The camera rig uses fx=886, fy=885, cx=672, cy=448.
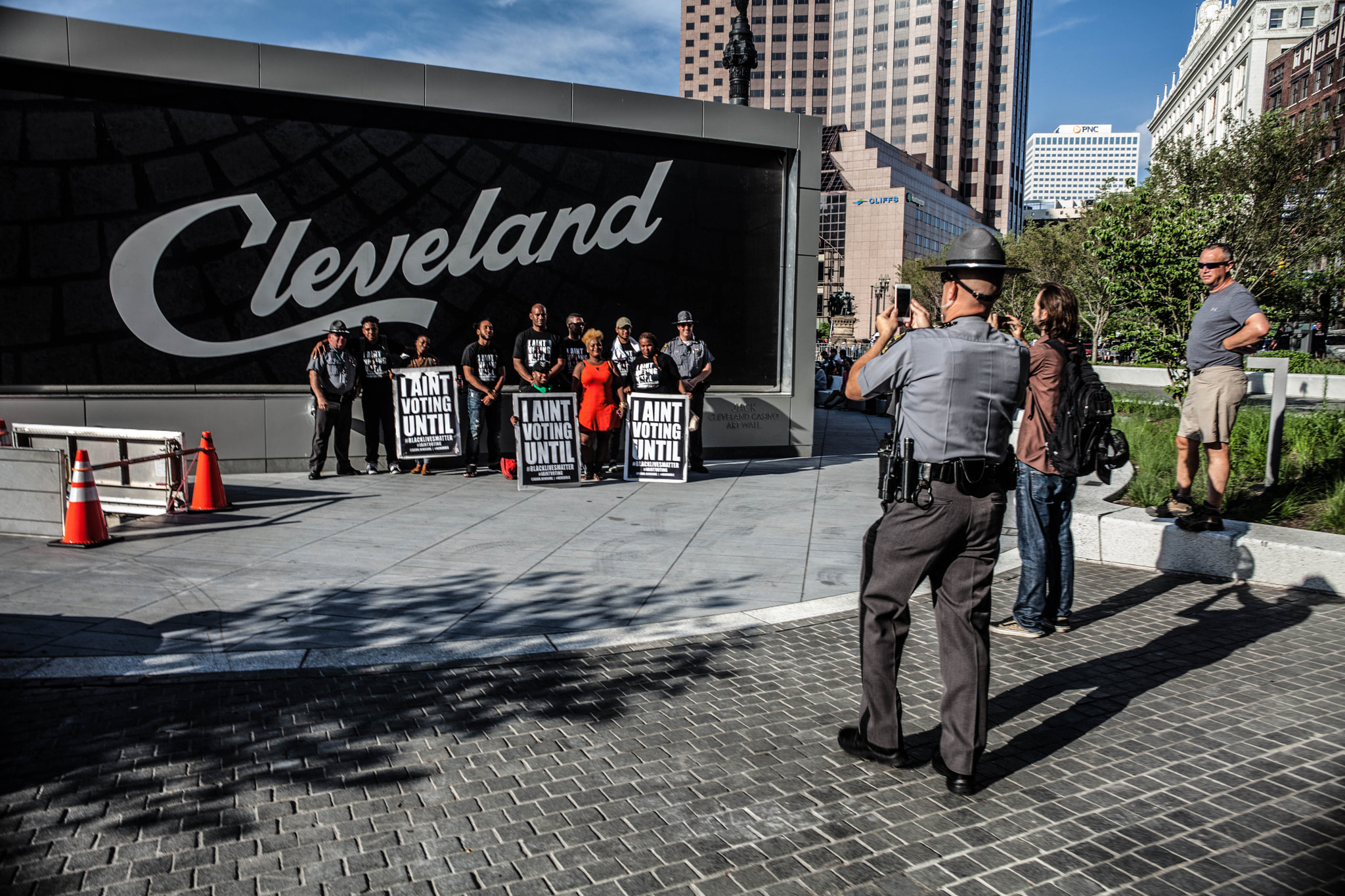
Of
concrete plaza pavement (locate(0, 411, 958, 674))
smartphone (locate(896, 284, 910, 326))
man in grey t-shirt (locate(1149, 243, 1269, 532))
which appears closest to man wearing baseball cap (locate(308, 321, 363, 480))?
concrete plaza pavement (locate(0, 411, 958, 674))

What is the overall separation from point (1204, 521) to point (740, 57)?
9.65 meters

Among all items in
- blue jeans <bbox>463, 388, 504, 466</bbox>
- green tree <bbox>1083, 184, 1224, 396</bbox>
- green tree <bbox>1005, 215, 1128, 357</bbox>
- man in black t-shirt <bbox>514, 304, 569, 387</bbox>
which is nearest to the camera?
man in black t-shirt <bbox>514, 304, 569, 387</bbox>

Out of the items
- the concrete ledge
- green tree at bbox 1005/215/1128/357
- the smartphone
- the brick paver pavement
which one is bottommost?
the brick paver pavement

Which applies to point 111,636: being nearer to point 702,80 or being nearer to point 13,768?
point 13,768

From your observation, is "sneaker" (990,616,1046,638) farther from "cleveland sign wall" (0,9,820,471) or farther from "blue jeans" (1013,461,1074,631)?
"cleveland sign wall" (0,9,820,471)

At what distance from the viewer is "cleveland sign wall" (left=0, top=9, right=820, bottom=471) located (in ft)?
33.2

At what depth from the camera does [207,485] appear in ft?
27.5

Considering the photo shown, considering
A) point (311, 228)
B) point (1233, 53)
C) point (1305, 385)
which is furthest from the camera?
point (1233, 53)

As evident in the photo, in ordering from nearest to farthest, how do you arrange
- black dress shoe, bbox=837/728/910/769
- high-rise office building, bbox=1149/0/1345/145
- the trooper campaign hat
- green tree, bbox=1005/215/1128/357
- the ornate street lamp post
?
the trooper campaign hat
black dress shoe, bbox=837/728/910/769
the ornate street lamp post
green tree, bbox=1005/215/1128/357
high-rise office building, bbox=1149/0/1345/145

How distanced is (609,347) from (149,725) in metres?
8.11

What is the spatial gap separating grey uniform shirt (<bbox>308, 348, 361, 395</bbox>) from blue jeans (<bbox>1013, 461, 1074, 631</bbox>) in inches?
320

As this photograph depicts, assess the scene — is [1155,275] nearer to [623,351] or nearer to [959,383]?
[623,351]

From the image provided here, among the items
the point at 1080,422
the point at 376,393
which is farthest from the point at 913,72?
the point at 1080,422

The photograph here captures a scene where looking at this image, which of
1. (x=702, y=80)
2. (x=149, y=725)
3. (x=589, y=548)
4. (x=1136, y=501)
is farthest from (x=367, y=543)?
(x=702, y=80)
